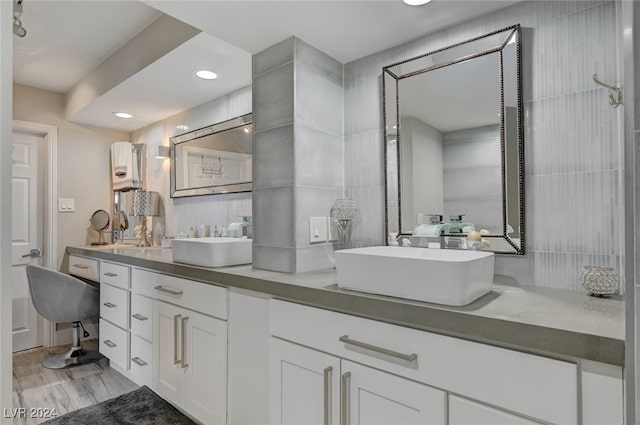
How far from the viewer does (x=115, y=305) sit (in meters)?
2.41

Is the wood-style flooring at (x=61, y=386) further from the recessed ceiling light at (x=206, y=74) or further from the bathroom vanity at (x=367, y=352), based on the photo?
the recessed ceiling light at (x=206, y=74)

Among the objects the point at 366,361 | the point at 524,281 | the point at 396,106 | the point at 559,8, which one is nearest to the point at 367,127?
the point at 396,106

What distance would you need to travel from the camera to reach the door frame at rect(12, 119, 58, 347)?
3176mm

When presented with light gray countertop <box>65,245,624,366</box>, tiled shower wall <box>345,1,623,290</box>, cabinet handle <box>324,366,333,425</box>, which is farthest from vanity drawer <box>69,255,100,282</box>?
tiled shower wall <box>345,1,623,290</box>

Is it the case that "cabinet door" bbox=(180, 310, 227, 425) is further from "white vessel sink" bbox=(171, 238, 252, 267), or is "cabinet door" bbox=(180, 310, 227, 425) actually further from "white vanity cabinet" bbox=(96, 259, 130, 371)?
"white vanity cabinet" bbox=(96, 259, 130, 371)

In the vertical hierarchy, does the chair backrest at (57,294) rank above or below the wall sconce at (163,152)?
below

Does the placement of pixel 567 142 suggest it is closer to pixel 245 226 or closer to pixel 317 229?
pixel 317 229

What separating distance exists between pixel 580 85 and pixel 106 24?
102 inches

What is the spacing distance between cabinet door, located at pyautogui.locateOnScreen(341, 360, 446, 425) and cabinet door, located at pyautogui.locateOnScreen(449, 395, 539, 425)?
27 mm

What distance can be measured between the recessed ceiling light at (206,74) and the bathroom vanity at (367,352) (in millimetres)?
1204

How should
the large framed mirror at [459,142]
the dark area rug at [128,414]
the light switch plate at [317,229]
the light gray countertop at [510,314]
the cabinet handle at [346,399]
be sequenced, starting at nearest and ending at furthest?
the light gray countertop at [510,314], the cabinet handle at [346,399], the large framed mirror at [459,142], the light switch plate at [317,229], the dark area rug at [128,414]

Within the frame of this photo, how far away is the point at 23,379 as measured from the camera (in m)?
2.50

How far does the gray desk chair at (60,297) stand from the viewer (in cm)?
253

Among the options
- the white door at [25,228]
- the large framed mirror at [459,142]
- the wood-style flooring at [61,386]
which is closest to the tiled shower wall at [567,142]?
the large framed mirror at [459,142]
